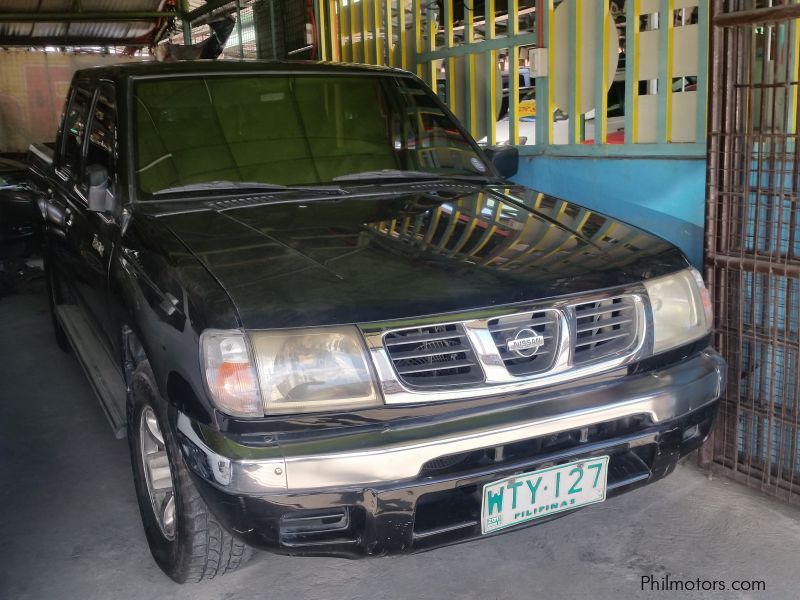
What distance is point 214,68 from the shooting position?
335 centimetres

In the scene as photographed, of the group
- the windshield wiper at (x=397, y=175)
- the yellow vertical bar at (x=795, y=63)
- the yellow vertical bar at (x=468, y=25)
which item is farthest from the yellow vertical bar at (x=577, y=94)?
the yellow vertical bar at (x=795, y=63)

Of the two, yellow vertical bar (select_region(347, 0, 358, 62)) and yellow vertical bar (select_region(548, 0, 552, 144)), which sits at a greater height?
yellow vertical bar (select_region(347, 0, 358, 62))

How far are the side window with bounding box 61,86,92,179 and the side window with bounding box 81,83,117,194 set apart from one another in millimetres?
195

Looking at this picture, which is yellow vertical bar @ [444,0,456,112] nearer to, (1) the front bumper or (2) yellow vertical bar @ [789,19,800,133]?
(2) yellow vertical bar @ [789,19,800,133]

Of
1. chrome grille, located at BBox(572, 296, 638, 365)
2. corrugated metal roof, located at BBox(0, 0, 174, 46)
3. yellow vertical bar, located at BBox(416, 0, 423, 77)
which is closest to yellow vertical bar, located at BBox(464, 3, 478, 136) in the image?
yellow vertical bar, located at BBox(416, 0, 423, 77)

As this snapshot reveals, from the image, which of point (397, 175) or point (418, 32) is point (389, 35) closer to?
point (418, 32)

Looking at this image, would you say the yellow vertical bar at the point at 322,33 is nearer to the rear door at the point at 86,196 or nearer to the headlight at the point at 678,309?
the rear door at the point at 86,196

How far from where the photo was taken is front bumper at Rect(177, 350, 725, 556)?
1.97m

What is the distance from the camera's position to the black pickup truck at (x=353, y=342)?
2010 millimetres

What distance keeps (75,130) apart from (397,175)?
1656mm

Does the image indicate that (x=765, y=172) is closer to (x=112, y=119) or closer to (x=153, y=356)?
(x=153, y=356)

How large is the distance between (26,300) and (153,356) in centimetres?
473

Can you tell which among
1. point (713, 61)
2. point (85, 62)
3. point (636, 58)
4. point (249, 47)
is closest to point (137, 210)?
point (713, 61)

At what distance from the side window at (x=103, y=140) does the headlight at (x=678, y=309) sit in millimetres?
1958
